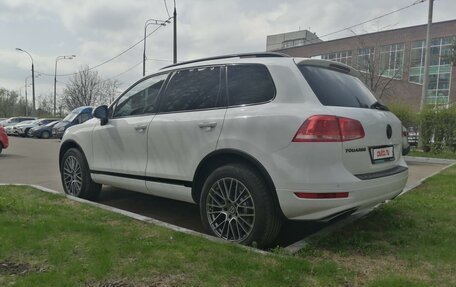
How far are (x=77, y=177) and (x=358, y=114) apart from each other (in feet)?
13.5

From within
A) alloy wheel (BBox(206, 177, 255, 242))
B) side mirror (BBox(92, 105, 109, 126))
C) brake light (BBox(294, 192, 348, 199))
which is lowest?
alloy wheel (BBox(206, 177, 255, 242))

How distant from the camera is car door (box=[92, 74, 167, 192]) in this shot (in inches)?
186

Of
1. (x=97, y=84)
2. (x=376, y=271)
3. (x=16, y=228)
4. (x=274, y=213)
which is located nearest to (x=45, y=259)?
(x=16, y=228)

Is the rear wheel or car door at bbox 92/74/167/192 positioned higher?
car door at bbox 92/74/167/192

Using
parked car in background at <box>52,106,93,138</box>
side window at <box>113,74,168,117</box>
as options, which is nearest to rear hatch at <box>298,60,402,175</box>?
side window at <box>113,74,168,117</box>

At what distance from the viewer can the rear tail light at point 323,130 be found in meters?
3.29

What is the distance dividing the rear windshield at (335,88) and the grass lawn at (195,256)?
4.37 feet

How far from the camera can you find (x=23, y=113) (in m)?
73.9

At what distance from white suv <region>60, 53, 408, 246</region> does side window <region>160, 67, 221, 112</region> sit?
1 cm

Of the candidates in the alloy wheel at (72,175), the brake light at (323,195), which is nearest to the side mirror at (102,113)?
the alloy wheel at (72,175)

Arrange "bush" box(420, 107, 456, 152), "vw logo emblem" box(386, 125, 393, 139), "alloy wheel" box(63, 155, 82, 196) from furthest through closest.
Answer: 1. "bush" box(420, 107, 456, 152)
2. "alloy wheel" box(63, 155, 82, 196)
3. "vw logo emblem" box(386, 125, 393, 139)

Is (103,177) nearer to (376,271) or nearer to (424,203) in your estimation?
(376,271)

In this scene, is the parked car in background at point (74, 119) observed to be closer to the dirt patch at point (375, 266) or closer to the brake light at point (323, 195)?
the brake light at point (323, 195)

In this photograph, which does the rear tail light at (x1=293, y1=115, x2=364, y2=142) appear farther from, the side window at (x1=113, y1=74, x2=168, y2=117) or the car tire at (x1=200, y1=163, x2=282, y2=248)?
the side window at (x1=113, y1=74, x2=168, y2=117)
